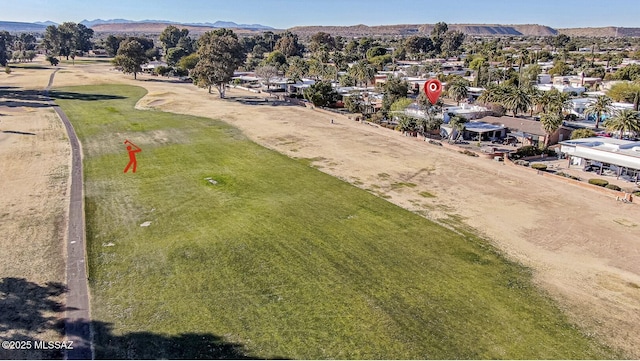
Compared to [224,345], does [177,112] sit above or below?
above

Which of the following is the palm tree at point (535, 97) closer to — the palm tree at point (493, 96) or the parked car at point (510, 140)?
the palm tree at point (493, 96)

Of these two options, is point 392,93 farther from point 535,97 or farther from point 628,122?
point 628,122

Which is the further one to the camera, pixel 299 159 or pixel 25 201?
pixel 299 159

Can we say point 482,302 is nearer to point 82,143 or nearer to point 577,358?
point 577,358

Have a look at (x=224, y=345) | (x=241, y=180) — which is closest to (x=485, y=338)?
(x=224, y=345)

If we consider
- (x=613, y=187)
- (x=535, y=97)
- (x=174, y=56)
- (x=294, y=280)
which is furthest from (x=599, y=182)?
(x=174, y=56)

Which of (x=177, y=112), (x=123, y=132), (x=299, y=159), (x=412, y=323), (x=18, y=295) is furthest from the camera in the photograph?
(x=177, y=112)
